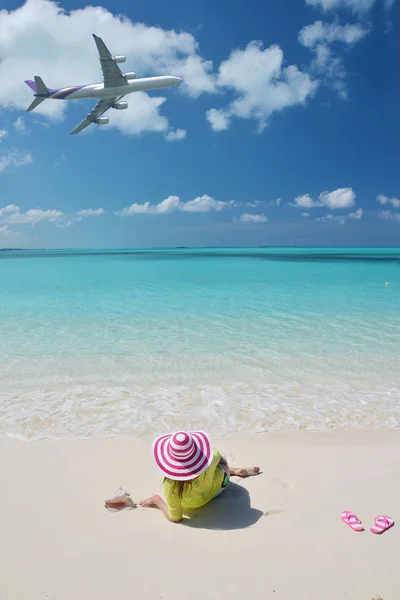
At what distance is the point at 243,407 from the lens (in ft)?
19.0

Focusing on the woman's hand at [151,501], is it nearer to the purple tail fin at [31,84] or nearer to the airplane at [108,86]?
the airplane at [108,86]

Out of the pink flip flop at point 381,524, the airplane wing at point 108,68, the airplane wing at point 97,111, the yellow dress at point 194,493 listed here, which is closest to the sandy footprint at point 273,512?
the yellow dress at point 194,493

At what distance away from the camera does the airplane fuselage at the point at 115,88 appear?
33.1 meters

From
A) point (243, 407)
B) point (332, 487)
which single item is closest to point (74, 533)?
point (332, 487)

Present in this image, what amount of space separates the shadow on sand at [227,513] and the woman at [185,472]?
0.09 m

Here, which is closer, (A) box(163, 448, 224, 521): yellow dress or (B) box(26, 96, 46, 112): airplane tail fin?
(A) box(163, 448, 224, 521): yellow dress

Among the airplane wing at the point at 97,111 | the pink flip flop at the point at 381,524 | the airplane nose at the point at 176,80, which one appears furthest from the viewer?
the airplane wing at the point at 97,111

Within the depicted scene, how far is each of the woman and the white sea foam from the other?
1.70 m

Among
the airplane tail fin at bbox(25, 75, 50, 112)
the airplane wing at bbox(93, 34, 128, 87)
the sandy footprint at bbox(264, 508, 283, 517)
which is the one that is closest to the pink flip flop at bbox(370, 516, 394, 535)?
the sandy footprint at bbox(264, 508, 283, 517)

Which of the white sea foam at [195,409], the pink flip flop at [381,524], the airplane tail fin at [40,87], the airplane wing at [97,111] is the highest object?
the airplane tail fin at [40,87]

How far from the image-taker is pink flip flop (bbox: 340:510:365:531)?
304cm

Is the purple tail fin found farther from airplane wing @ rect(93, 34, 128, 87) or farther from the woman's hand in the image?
the woman's hand

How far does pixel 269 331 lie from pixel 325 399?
4716 mm

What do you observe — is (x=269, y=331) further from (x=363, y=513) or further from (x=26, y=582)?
(x=26, y=582)
